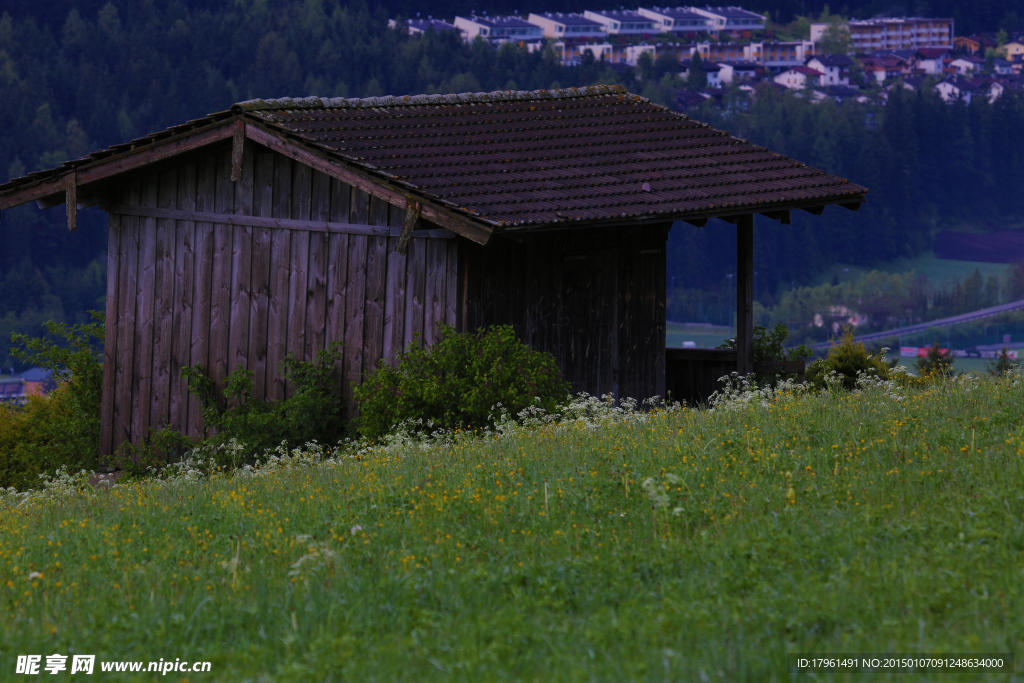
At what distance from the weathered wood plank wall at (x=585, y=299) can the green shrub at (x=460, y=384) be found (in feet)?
2.03

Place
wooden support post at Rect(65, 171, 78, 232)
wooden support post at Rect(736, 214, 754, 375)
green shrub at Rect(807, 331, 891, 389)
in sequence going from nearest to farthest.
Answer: wooden support post at Rect(65, 171, 78, 232), wooden support post at Rect(736, 214, 754, 375), green shrub at Rect(807, 331, 891, 389)

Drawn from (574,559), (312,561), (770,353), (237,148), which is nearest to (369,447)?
(237,148)

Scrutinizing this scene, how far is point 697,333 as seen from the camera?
17062cm

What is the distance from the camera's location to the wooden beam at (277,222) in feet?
49.0

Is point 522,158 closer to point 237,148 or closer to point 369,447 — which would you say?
point 237,148

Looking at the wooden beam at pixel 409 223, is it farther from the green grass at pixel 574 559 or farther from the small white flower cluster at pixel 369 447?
the green grass at pixel 574 559

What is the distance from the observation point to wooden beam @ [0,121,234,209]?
15.6 meters

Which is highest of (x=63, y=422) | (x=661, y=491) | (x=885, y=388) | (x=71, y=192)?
(x=71, y=192)

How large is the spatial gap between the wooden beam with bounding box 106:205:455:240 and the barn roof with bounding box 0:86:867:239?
62 cm

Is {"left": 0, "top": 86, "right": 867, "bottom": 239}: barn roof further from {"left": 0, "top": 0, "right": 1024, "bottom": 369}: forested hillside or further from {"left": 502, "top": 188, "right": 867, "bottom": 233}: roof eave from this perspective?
{"left": 0, "top": 0, "right": 1024, "bottom": 369}: forested hillside

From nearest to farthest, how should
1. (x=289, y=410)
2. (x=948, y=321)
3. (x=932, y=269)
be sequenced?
1. (x=289, y=410)
2. (x=948, y=321)
3. (x=932, y=269)

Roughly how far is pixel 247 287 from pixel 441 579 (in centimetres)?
986

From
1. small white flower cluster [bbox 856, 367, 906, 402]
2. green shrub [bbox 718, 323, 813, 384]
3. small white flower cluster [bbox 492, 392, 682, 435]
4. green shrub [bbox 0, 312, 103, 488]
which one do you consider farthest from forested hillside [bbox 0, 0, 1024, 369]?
small white flower cluster [bbox 856, 367, 906, 402]

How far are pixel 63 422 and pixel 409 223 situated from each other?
8.09 meters
